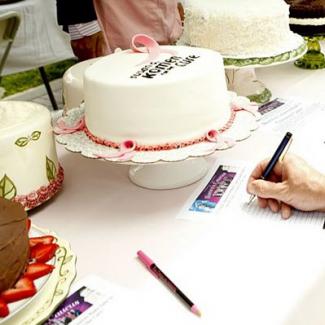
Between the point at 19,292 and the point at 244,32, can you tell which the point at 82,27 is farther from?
the point at 19,292

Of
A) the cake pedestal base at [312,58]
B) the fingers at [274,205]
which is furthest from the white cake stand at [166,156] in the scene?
the cake pedestal base at [312,58]

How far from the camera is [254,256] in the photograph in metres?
0.75

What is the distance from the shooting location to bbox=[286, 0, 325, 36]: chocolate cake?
1.58 m

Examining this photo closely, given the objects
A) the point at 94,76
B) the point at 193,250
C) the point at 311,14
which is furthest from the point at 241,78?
the point at 193,250

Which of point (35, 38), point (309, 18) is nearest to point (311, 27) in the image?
point (309, 18)

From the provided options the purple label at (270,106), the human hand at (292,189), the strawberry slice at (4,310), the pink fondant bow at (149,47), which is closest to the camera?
the strawberry slice at (4,310)

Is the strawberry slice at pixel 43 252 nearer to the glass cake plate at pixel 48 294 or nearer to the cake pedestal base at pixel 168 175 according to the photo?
the glass cake plate at pixel 48 294

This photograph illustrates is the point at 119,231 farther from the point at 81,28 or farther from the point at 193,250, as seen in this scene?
the point at 81,28

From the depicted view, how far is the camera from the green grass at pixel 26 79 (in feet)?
11.3

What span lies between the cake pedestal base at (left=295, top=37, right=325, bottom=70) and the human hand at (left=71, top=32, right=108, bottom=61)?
609 mm

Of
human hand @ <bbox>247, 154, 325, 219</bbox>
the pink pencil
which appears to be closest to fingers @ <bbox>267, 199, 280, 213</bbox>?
human hand @ <bbox>247, 154, 325, 219</bbox>

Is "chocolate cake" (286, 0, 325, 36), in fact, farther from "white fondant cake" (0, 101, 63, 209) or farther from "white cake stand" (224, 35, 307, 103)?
"white fondant cake" (0, 101, 63, 209)

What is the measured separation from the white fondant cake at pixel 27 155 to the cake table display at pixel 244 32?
0.51 metres

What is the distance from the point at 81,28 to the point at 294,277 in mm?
1034
